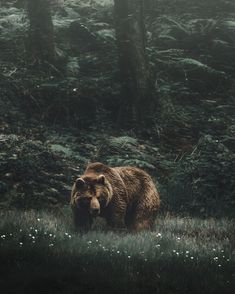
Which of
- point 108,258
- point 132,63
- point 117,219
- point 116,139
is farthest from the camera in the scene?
point 132,63

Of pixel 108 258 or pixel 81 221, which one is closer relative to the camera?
pixel 108 258

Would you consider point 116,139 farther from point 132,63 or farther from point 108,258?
point 108,258

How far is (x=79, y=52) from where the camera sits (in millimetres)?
17422

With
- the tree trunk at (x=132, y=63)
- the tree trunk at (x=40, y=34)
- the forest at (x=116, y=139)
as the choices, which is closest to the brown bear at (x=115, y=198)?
the forest at (x=116, y=139)

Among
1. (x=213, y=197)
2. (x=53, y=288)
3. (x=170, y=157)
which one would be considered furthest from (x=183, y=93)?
(x=53, y=288)

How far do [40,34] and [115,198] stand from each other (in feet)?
→ 23.6

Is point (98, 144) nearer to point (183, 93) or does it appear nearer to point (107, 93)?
point (107, 93)

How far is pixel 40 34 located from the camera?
51.5ft

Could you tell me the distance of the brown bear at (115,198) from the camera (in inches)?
371

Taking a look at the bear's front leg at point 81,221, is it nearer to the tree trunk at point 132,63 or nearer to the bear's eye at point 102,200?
the bear's eye at point 102,200

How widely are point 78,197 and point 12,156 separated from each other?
8.97ft

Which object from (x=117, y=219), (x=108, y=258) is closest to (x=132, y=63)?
(x=117, y=219)

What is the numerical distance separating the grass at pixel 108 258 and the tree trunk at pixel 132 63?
4575 millimetres

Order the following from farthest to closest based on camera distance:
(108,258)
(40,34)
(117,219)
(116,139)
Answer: (40,34), (116,139), (117,219), (108,258)
